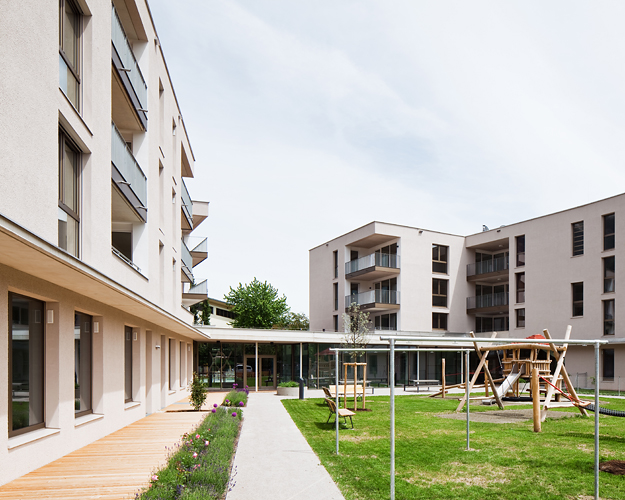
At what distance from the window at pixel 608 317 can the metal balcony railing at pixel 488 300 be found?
27.5ft

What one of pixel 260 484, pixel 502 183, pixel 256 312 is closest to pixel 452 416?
pixel 260 484

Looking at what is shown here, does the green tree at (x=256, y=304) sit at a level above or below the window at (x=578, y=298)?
below

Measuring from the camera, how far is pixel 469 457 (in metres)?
11.0

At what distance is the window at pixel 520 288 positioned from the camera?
130 ft

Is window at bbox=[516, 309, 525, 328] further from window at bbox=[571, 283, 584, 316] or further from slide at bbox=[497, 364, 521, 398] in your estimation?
slide at bbox=[497, 364, 521, 398]

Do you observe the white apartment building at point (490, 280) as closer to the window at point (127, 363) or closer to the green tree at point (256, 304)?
the green tree at point (256, 304)

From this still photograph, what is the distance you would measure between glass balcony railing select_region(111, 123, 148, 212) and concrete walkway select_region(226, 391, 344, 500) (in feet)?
25.1

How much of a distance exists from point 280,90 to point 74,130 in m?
9.27

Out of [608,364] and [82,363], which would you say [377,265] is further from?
[82,363]

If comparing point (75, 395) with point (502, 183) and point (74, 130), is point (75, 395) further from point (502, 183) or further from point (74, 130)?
point (502, 183)

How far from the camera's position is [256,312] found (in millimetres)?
54906

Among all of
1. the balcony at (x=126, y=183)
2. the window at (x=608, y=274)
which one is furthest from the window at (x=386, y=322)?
the balcony at (x=126, y=183)

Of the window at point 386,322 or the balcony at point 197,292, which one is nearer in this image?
the balcony at point 197,292

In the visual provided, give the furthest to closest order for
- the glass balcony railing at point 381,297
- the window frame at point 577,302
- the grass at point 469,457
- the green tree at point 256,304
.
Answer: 1. the green tree at point 256,304
2. the glass balcony railing at point 381,297
3. the window frame at point 577,302
4. the grass at point 469,457
